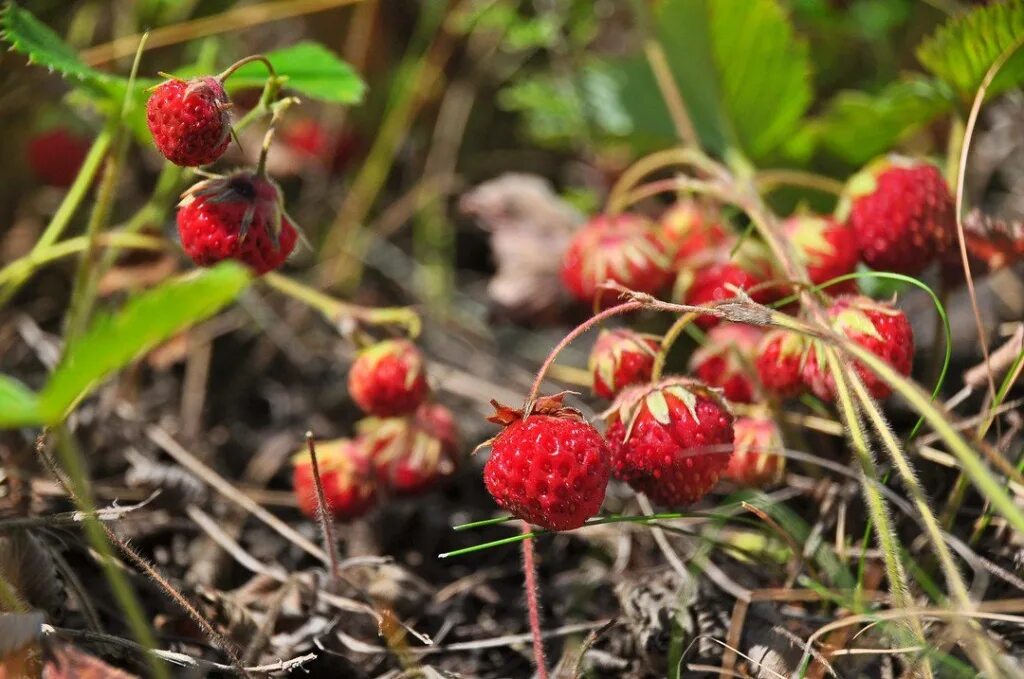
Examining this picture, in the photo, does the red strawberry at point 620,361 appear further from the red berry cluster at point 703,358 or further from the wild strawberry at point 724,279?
the wild strawberry at point 724,279

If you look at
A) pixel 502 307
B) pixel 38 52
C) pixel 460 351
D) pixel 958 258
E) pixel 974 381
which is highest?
pixel 38 52

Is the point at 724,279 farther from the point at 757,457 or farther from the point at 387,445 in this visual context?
the point at 387,445

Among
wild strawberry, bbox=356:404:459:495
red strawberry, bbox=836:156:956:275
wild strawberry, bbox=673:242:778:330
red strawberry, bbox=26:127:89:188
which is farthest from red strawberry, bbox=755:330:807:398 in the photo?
red strawberry, bbox=26:127:89:188

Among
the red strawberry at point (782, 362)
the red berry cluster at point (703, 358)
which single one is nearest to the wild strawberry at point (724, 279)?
the red berry cluster at point (703, 358)

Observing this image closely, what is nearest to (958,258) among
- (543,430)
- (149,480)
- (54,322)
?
(543,430)

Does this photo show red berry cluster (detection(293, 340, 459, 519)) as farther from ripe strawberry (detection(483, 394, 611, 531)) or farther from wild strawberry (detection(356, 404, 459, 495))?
ripe strawberry (detection(483, 394, 611, 531))

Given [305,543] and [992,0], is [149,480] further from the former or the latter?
[992,0]

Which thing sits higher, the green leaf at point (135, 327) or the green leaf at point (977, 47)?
the green leaf at point (977, 47)
